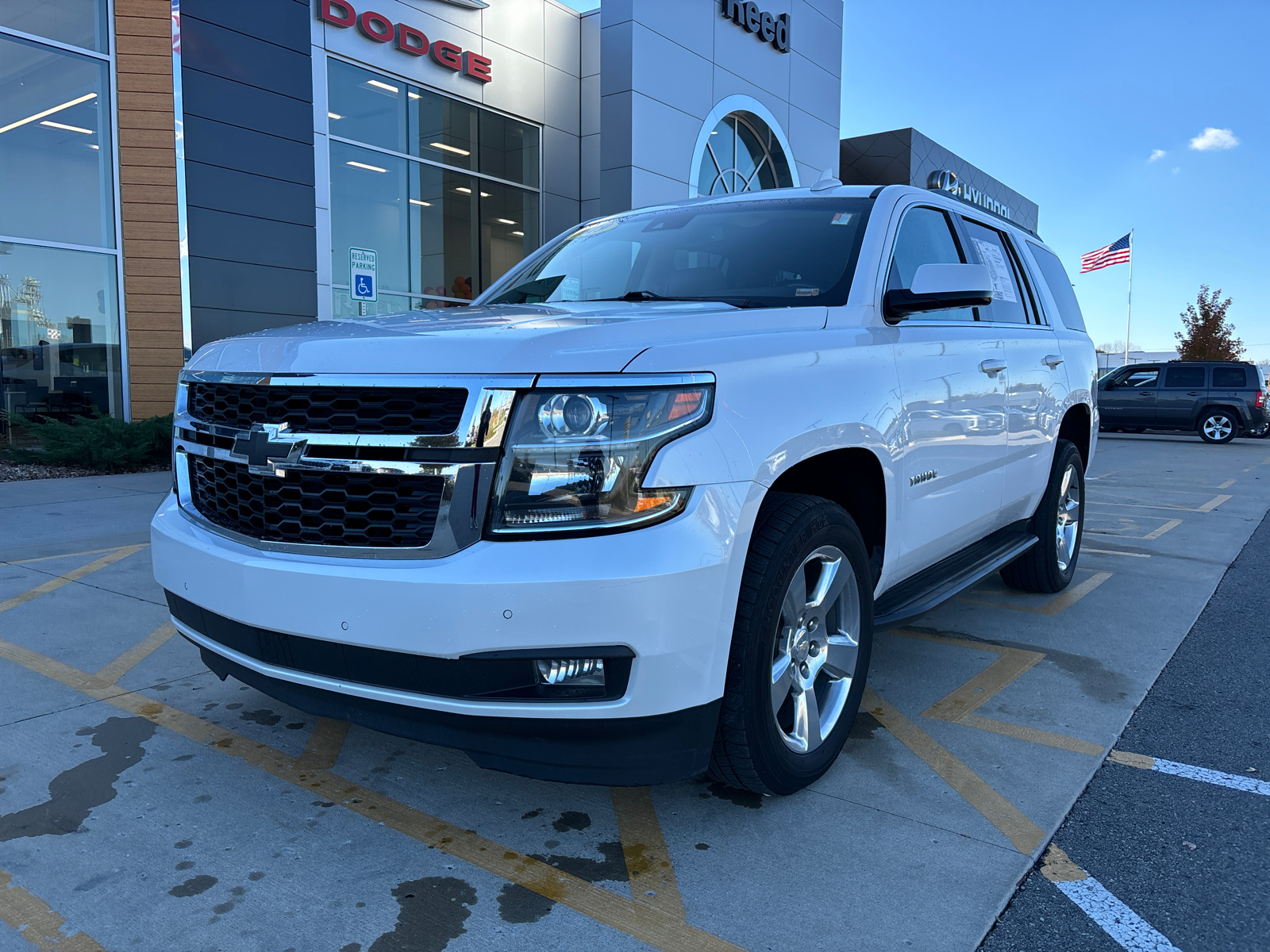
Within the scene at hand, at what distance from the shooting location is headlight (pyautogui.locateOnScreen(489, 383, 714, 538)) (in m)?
2.14

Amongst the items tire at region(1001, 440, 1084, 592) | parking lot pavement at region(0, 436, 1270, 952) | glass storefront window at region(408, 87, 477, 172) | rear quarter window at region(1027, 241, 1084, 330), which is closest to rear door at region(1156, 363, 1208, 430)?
glass storefront window at region(408, 87, 477, 172)

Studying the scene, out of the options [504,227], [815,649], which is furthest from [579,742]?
[504,227]

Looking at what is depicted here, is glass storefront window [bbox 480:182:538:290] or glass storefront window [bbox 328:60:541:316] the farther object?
glass storefront window [bbox 480:182:538:290]

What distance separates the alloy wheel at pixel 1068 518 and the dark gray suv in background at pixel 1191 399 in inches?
683

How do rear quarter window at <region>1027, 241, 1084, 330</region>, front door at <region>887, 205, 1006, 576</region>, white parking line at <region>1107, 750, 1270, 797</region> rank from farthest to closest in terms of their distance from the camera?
rear quarter window at <region>1027, 241, 1084, 330</region> < front door at <region>887, 205, 1006, 576</region> < white parking line at <region>1107, 750, 1270, 797</region>

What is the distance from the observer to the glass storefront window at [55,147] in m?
11.6

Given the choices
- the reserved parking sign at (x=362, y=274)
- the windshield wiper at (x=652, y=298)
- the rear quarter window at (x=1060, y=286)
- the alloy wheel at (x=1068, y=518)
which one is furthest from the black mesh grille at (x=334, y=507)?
the reserved parking sign at (x=362, y=274)

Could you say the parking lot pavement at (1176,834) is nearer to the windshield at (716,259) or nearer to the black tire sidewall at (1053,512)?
the black tire sidewall at (1053,512)

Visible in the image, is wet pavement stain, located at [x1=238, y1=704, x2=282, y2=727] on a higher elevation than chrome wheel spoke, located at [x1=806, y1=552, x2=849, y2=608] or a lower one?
lower

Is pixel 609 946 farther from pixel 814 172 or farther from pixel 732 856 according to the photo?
pixel 814 172

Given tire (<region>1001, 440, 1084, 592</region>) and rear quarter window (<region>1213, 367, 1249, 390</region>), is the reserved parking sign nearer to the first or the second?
tire (<region>1001, 440, 1084, 592</region>)

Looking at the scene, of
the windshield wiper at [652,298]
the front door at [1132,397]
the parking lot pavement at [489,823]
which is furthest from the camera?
the front door at [1132,397]

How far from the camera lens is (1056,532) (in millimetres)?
5180

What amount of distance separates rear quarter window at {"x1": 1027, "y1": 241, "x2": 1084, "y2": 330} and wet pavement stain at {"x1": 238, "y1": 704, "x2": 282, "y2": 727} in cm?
450
